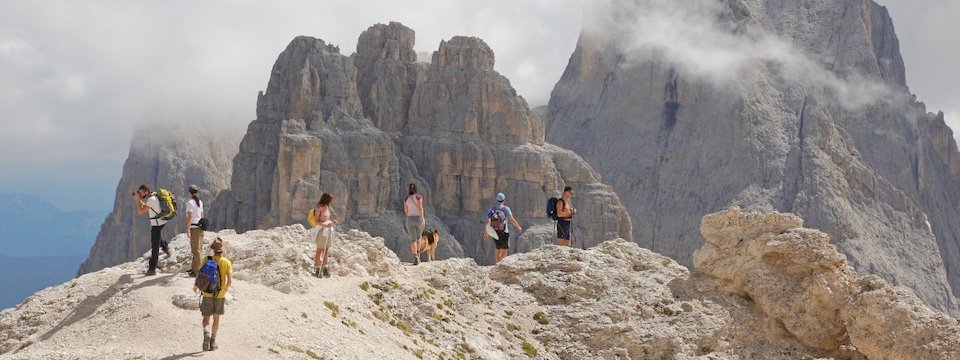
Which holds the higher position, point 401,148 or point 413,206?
point 401,148

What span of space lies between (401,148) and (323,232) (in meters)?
101

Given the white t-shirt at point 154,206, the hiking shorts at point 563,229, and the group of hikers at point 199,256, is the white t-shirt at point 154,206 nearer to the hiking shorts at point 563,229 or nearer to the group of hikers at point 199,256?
the group of hikers at point 199,256

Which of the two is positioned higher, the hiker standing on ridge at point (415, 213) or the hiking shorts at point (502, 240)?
the hiker standing on ridge at point (415, 213)

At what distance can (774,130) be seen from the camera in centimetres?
16050

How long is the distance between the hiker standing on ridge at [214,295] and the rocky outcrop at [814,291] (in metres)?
14.5

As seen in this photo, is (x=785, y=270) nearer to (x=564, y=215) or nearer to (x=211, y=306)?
(x=564, y=215)

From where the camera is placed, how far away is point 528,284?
98.4 ft

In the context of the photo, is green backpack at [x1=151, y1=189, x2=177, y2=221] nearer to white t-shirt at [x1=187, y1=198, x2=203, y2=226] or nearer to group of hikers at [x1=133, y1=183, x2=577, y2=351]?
group of hikers at [x1=133, y1=183, x2=577, y2=351]

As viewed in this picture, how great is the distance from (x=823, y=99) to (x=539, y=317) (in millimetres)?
145305

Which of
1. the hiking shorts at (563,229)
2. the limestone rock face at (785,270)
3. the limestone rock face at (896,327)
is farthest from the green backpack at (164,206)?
the limestone rock face at (896,327)

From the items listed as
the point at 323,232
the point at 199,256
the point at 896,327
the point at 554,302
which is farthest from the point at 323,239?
the point at 896,327

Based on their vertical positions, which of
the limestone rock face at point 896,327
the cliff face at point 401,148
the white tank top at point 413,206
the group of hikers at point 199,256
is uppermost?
the cliff face at point 401,148

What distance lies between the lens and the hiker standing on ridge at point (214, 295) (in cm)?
1936

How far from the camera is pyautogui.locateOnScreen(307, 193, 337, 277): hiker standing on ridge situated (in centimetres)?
2597
